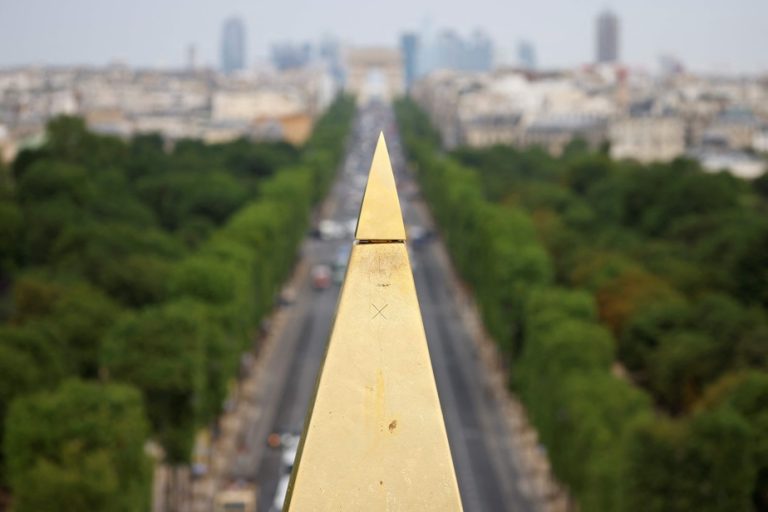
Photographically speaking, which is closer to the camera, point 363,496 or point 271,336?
point 363,496

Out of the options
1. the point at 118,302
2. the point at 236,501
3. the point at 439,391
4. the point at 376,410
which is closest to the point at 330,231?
the point at 118,302

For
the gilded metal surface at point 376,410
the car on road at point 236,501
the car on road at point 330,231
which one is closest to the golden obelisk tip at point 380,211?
the gilded metal surface at point 376,410

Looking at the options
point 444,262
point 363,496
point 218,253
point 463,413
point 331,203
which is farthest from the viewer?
point 331,203

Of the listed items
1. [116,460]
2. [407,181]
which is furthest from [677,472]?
[407,181]

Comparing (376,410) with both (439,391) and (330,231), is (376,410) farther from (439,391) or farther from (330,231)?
(330,231)

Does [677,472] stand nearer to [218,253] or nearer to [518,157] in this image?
[218,253]

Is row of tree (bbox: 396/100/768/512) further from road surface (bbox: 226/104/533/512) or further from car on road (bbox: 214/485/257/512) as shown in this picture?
car on road (bbox: 214/485/257/512)
